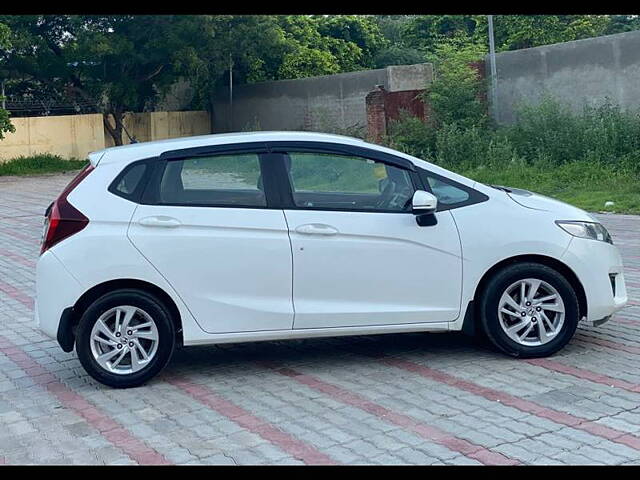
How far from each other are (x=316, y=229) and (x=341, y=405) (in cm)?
126

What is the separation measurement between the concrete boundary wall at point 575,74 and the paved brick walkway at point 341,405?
13207 mm

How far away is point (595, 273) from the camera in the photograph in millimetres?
6500

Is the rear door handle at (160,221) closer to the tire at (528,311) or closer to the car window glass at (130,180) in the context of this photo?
the car window glass at (130,180)

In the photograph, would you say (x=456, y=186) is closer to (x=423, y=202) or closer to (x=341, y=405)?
(x=423, y=202)

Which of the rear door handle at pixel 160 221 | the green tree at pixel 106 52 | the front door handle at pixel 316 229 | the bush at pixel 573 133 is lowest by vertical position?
the front door handle at pixel 316 229

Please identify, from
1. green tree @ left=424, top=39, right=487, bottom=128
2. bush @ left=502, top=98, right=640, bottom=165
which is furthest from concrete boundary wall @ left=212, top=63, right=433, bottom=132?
bush @ left=502, top=98, right=640, bottom=165

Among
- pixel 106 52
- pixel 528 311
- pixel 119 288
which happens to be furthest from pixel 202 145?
pixel 106 52

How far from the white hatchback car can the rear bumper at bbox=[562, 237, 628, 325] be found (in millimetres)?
11

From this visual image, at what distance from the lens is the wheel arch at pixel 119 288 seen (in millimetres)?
6105

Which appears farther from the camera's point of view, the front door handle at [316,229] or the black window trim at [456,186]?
the black window trim at [456,186]

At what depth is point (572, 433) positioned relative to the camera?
4.97m

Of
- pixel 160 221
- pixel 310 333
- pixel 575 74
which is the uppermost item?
pixel 575 74

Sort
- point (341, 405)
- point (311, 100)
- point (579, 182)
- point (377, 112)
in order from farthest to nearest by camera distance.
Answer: point (311, 100) < point (377, 112) < point (579, 182) < point (341, 405)

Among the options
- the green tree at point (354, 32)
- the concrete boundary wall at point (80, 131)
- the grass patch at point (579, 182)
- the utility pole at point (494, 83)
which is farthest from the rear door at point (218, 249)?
the green tree at point (354, 32)
